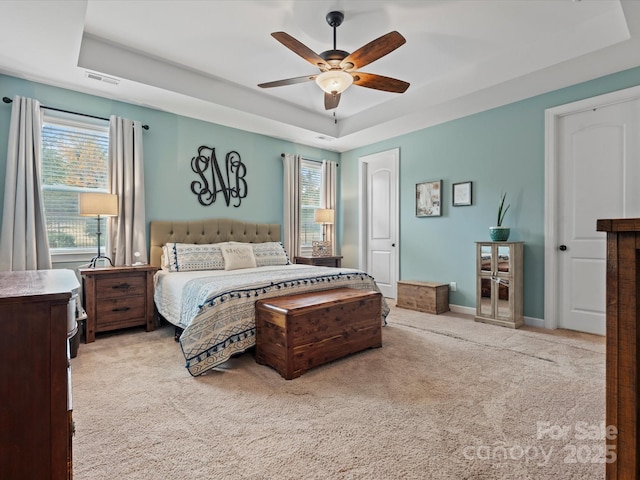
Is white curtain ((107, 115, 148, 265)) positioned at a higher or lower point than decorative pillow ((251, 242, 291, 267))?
higher

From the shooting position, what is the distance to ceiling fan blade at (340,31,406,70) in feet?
7.88

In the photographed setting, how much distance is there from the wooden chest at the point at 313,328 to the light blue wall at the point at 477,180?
6.95 ft

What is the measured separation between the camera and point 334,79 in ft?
9.23

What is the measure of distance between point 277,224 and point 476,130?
3.14 meters

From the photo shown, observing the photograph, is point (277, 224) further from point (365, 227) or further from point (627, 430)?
point (627, 430)

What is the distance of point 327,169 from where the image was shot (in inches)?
240

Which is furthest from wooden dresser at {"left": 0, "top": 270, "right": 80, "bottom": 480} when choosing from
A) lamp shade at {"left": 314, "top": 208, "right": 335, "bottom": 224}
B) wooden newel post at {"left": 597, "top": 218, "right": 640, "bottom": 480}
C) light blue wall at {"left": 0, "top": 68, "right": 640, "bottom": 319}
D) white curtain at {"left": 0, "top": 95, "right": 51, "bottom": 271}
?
lamp shade at {"left": 314, "top": 208, "right": 335, "bottom": 224}

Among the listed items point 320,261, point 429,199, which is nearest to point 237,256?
point 320,261

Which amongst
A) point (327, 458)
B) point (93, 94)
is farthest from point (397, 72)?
point (327, 458)

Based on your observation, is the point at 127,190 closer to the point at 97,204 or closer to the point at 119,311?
the point at 97,204

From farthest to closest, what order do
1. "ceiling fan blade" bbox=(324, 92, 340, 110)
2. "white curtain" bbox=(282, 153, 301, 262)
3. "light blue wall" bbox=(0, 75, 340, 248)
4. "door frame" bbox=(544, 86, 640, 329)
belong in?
"white curtain" bbox=(282, 153, 301, 262) → "door frame" bbox=(544, 86, 640, 329) → "light blue wall" bbox=(0, 75, 340, 248) → "ceiling fan blade" bbox=(324, 92, 340, 110)

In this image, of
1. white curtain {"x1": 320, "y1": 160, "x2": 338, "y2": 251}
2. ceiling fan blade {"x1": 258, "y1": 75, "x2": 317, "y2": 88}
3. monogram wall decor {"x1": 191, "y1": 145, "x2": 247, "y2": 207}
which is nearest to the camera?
ceiling fan blade {"x1": 258, "y1": 75, "x2": 317, "y2": 88}

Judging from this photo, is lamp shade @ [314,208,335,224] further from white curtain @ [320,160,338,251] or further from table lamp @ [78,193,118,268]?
table lamp @ [78,193,118,268]

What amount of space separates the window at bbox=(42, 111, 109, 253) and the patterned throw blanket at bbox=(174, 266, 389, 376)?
171cm
